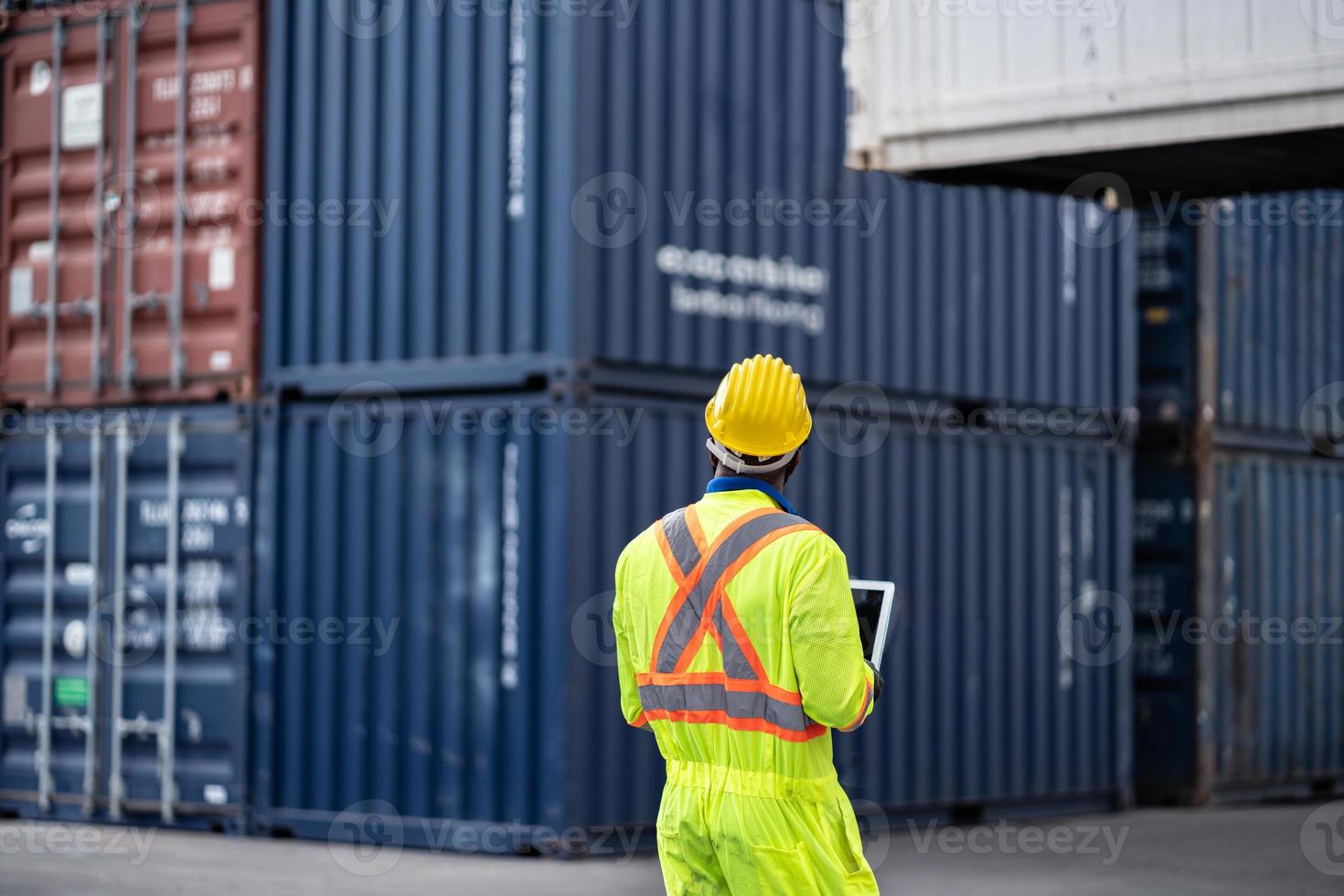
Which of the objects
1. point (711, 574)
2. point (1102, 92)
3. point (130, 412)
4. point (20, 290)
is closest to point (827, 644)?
point (711, 574)

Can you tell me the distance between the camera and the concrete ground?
8445 millimetres

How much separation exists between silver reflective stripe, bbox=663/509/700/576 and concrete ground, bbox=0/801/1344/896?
466cm

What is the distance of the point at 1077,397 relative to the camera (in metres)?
12.0

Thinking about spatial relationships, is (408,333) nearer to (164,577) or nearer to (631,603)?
(164,577)

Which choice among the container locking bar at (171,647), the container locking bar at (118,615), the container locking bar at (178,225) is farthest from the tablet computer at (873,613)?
the container locking bar at (118,615)

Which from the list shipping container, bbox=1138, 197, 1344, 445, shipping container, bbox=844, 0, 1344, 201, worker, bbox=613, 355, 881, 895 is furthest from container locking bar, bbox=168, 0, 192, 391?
worker, bbox=613, 355, 881, 895

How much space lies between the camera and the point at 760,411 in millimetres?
3896

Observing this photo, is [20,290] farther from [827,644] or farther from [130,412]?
[827,644]

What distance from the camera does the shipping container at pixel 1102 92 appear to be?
7.09 meters

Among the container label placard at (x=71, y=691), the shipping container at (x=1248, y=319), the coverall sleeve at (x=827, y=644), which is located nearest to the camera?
the coverall sleeve at (x=827, y=644)

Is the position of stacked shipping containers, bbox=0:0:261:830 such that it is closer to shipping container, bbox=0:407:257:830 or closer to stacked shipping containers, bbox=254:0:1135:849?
shipping container, bbox=0:407:257:830

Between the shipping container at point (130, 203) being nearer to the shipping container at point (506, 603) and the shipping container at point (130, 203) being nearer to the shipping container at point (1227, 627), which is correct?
the shipping container at point (506, 603)

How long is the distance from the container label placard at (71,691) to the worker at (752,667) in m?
7.09

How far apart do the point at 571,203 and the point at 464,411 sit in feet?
3.64
